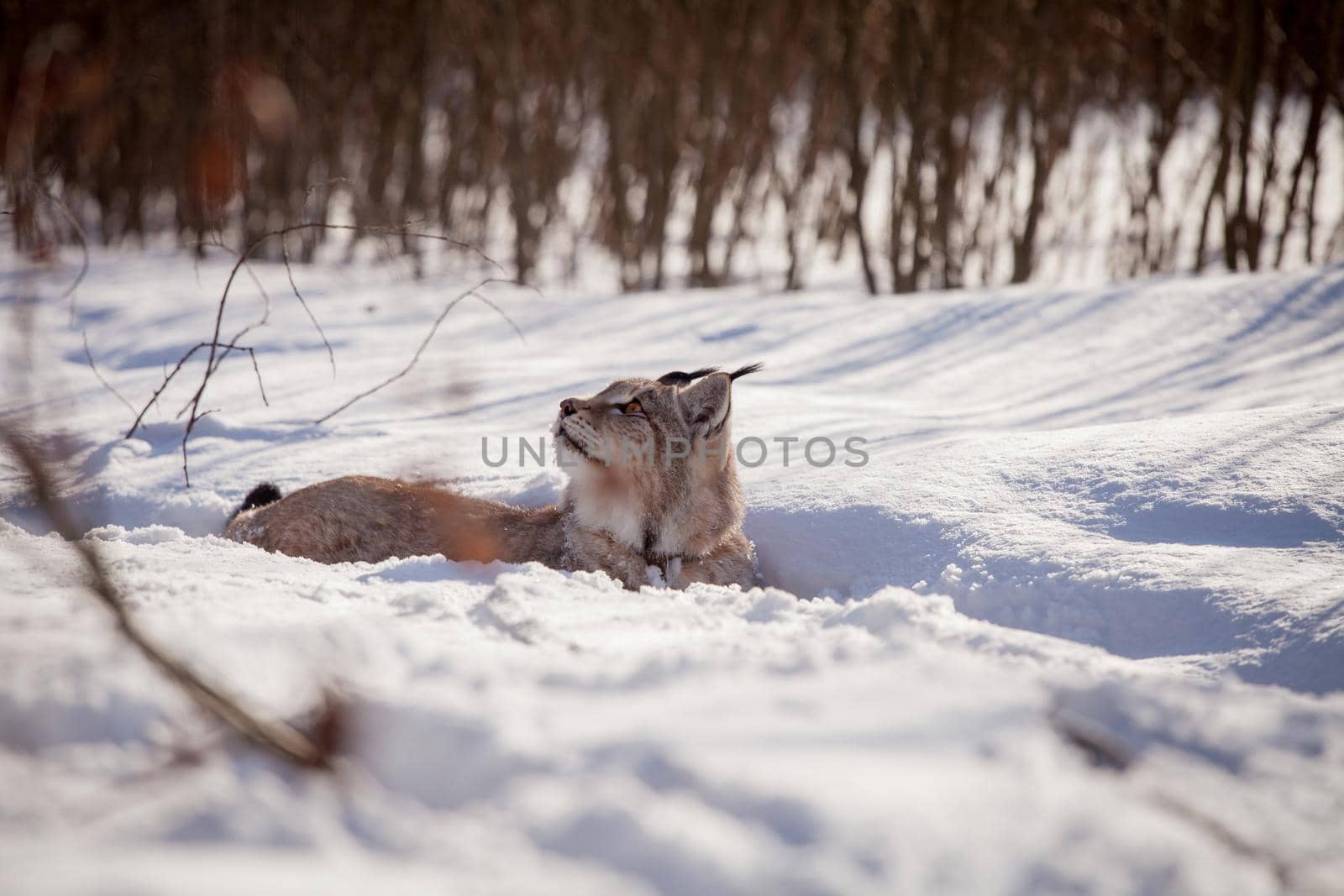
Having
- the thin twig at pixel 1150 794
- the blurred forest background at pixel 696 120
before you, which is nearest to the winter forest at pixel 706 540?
the thin twig at pixel 1150 794

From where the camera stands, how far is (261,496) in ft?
15.9

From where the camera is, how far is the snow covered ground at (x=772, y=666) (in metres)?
1.62

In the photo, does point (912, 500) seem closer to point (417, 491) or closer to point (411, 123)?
point (417, 491)

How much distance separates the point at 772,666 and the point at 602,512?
7.31ft

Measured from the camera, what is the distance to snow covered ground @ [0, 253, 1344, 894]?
1.62 metres

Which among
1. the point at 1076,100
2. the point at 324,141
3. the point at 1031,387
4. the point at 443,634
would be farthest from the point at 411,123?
the point at 443,634

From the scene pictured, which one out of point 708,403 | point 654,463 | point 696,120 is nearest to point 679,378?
point 708,403

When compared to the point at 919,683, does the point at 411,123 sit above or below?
above

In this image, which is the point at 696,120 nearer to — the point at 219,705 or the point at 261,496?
the point at 261,496

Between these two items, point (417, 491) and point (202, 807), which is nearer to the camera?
point (202, 807)

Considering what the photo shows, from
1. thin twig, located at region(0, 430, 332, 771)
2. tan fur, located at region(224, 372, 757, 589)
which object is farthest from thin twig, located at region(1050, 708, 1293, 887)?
tan fur, located at region(224, 372, 757, 589)

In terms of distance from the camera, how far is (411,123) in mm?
14859

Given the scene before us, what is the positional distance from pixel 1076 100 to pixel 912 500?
10.2 metres

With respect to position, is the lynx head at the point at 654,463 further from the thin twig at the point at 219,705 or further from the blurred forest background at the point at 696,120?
the blurred forest background at the point at 696,120
